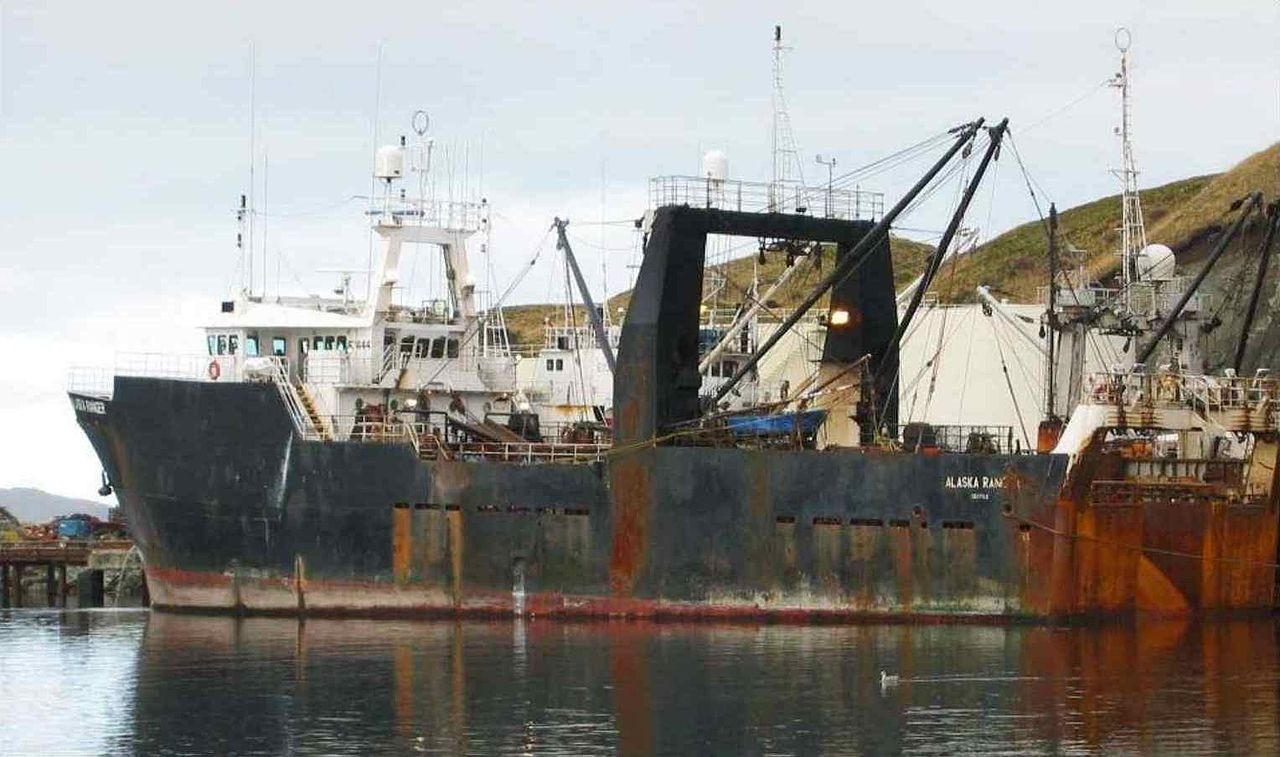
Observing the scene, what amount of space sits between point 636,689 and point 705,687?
3.96 ft

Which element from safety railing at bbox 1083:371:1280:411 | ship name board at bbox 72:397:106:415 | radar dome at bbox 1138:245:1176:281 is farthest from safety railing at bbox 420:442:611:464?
radar dome at bbox 1138:245:1176:281

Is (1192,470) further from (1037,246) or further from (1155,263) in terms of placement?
(1037,246)

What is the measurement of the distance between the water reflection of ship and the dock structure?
14.4 metres

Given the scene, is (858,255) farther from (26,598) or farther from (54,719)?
(26,598)

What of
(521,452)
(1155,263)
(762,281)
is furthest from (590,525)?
(762,281)

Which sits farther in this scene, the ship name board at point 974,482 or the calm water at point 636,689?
the ship name board at point 974,482

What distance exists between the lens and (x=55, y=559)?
66.4m

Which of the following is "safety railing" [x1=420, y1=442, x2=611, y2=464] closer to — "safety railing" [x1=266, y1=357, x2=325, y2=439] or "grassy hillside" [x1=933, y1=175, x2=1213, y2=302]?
"safety railing" [x1=266, y1=357, x2=325, y2=439]

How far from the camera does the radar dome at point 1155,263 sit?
61.9 meters

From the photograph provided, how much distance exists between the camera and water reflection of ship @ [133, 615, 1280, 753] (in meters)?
37.5

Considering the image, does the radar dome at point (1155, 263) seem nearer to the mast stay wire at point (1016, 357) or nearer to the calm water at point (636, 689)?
the mast stay wire at point (1016, 357)

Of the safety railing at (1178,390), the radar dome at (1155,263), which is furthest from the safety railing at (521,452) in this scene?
the radar dome at (1155,263)

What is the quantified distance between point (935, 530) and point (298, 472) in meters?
13.7

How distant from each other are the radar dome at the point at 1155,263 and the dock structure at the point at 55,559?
28328 millimetres
